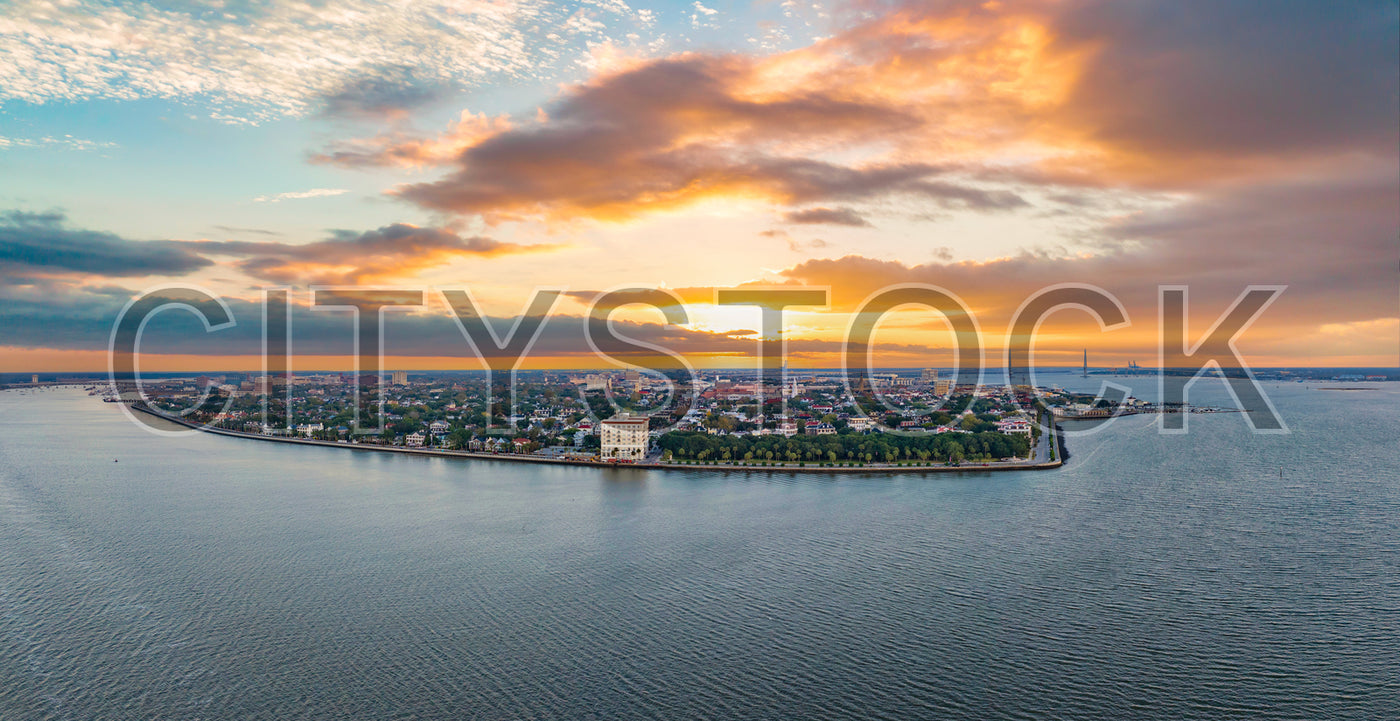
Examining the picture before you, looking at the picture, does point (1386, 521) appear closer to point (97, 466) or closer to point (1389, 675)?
point (1389, 675)

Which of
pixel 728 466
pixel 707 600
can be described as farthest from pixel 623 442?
pixel 707 600

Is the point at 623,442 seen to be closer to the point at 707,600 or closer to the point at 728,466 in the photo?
the point at 728,466

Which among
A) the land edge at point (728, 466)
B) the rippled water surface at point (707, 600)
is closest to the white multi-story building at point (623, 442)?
the land edge at point (728, 466)

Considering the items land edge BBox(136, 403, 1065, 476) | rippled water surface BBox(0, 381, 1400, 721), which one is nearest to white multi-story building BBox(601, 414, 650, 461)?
land edge BBox(136, 403, 1065, 476)

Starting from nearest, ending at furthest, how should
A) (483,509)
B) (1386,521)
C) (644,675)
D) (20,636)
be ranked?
1. (644,675)
2. (20,636)
3. (1386,521)
4. (483,509)

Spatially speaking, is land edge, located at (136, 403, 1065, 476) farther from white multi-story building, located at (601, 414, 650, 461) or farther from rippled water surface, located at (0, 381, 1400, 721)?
rippled water surface, located at (0, 381, 1400, 721)

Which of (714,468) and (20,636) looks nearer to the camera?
(20,636)

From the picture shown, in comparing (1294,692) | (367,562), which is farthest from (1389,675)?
(367,562)

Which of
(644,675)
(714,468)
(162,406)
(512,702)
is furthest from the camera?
(162,406)
